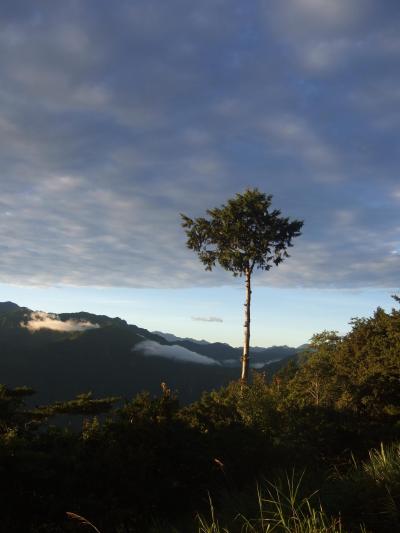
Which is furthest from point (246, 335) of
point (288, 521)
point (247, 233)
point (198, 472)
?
point (288, 521)

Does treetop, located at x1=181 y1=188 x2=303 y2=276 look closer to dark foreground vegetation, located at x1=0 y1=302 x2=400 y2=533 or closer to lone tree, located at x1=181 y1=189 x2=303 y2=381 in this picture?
lone tree, located at x1=181 y1=189 x2=303 y2=381

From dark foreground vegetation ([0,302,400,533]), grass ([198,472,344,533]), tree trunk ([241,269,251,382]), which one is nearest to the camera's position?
grass ([198,472,344,533])

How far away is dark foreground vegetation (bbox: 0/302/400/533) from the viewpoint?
6047 mm

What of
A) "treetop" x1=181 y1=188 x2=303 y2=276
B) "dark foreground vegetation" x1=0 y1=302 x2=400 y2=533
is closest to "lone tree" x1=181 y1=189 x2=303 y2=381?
"treetop" x1=181 y1=188 x2=303 y2=276

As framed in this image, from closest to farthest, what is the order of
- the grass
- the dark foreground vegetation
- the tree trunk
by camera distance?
the grass
the dark foreground vegetation
the tree trunk

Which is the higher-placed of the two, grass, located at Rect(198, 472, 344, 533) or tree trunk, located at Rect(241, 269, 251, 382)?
tree trunk, located at Rect(241, 269, 251, 382)

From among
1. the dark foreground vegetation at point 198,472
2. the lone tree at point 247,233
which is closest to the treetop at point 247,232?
the lone tree at point 247,233

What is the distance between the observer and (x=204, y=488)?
9.53 metres

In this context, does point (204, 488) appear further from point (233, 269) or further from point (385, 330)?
point (233, 269)

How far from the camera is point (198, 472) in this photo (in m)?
9.98

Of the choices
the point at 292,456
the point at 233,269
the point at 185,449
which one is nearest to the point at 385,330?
the point at 233,269

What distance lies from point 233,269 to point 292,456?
19.7 m

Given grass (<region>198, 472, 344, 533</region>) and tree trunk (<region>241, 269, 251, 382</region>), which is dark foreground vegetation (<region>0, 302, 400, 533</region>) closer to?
grass (<region>198, 472, 344, 533</region>)

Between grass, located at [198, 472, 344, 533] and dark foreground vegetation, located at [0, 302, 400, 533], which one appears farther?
dark foreground vegetation, located at [0, 302, 400, 533]
